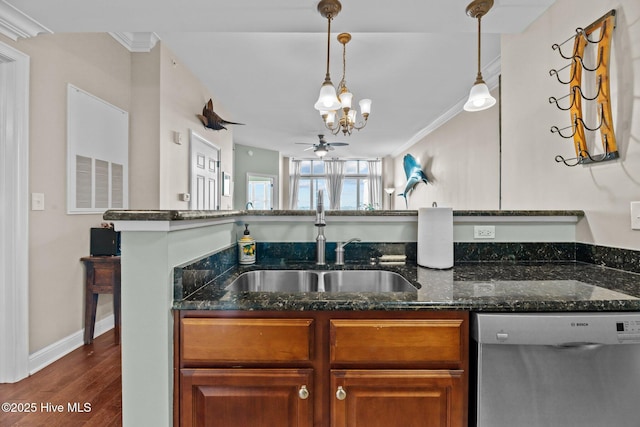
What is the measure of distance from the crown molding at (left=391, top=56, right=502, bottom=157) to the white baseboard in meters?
4.34

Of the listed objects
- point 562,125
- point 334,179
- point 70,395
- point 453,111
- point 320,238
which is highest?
point 453,111

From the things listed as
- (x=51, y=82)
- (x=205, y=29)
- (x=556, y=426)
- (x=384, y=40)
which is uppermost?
(x=384, y=40)

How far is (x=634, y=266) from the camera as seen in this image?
1.33 m

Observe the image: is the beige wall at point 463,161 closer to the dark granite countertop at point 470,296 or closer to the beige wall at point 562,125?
the beige wall at point 562,125

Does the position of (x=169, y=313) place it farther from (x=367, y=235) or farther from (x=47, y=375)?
(x=47, y=375)

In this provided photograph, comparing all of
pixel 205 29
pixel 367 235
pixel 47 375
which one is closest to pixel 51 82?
pixel 205 29

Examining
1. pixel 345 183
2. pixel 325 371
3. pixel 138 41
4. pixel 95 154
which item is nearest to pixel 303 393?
pixel 325 371

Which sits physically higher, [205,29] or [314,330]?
[205,29]

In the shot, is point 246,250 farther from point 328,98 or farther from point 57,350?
point 57,350

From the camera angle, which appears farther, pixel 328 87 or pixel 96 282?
pixel 96 282

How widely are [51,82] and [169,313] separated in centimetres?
235

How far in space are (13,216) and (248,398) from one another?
2125mm

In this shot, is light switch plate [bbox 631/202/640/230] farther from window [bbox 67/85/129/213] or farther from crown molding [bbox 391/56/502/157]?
window [bbox 67/85/129/213]

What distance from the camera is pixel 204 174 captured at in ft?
13.4
